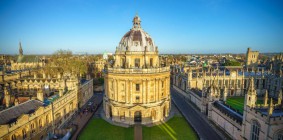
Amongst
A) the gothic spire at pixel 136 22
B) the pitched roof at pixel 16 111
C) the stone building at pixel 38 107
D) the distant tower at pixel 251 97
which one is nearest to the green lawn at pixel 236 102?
the distant tower at pixel 251 97

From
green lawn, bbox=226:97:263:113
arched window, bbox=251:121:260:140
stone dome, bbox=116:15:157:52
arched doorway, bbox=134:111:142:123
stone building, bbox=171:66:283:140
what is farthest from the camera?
green lawn, bbox=226:97:263:113

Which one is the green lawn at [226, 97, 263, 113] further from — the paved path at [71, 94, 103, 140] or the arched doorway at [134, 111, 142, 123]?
the paved path at [71, 94, 103, 140]

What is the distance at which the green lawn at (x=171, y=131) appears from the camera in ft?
103

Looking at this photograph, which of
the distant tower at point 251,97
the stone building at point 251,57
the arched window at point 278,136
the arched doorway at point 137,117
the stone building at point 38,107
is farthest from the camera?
the stone building at point 251,57


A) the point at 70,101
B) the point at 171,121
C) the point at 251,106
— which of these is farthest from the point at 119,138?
the point at 251,106

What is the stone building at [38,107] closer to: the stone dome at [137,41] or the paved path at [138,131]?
the paved path at [138,131]

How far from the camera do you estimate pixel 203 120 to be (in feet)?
128

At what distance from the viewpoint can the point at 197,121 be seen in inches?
1511

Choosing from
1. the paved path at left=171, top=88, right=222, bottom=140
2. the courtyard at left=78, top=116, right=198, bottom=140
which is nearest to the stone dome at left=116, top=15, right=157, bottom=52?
the courtyard at left=78, top=116, right=198, bottom=140

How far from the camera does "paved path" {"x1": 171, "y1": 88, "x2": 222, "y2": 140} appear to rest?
105ft

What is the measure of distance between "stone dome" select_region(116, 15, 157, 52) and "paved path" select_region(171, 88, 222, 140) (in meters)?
18.3

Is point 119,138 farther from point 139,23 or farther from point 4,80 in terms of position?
point 4,80

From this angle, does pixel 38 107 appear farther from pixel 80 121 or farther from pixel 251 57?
pixel 251 57

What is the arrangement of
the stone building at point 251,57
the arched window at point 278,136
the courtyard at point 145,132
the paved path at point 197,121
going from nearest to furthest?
the arched window at point 278,136 < the courtyard at point 145,132 < the paved path at point 197,121 < the stone building at point 251,57
